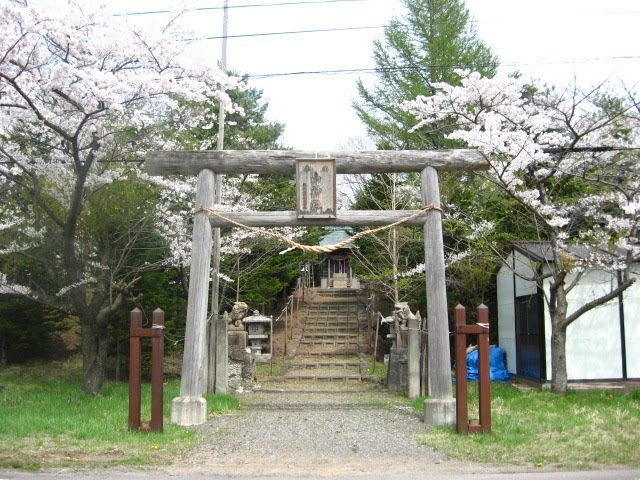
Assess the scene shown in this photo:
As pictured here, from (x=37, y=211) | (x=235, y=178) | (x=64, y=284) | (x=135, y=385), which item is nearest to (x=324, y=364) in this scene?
(x=235, y=178)

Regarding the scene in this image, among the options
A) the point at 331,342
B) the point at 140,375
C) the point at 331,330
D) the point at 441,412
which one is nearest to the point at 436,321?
the point at 441,412

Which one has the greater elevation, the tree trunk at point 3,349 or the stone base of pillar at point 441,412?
the tree trunk at point 3,349

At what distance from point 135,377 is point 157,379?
0.96 feet

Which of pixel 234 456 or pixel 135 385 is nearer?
pixel 234 456

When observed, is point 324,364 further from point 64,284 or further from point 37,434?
point 37,434

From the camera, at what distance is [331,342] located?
22734mm

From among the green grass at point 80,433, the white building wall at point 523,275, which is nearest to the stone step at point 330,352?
the white building wall at point 523,275

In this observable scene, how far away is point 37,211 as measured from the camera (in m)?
13.8

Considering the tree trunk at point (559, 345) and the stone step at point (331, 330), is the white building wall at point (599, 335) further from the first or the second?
the stone step at point (331, 330)

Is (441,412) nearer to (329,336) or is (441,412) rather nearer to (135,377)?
(135,377)

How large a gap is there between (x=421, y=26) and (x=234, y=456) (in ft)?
67.7

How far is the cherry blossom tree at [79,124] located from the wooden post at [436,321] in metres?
4.69

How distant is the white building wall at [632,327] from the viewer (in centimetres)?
1428

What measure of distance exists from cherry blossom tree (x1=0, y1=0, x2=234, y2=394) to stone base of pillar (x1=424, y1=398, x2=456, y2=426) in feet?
22.7
